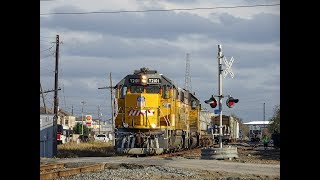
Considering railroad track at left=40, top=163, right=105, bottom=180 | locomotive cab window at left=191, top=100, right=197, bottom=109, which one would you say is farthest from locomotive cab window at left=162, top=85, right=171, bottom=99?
locomotive cab window at left=191, top=100, right=197, bottom=109

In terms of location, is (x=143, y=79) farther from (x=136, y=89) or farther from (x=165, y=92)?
(x=165, y=92)

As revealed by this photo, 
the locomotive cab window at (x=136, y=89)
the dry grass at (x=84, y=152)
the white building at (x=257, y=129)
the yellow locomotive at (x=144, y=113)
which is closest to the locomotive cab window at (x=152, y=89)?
the yellow locomotive at (x=144, y=113)

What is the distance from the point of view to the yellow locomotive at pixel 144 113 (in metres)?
24.6

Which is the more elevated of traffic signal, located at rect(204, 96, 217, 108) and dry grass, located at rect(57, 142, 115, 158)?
traffic signal, located at rect(204, 96, 217, 108)

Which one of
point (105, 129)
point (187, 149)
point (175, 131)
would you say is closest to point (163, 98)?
point (175, 131)

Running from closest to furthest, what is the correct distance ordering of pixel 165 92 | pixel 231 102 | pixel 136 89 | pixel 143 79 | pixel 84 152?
pixel 231 102 < pixel 143 79 < pixel 136 89 < pixel 165 92 < pixel 84 152

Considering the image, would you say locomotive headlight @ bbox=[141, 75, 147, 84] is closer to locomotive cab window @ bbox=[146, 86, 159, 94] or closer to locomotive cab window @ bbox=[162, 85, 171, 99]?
locomotive cab window @ bbox=[146, 86, 159, 94]

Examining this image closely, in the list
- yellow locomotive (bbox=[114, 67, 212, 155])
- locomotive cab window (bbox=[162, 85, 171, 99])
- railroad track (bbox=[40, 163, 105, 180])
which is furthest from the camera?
locomotive cab window (bbox=[162, 85, 171, 99])

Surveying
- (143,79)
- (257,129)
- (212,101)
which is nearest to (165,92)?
(143,79)

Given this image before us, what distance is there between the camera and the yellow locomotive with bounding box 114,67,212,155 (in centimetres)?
2461

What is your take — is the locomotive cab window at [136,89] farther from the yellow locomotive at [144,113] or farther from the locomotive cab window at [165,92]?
the locomotive cab window at [165,92]

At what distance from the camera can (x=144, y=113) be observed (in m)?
24.8
